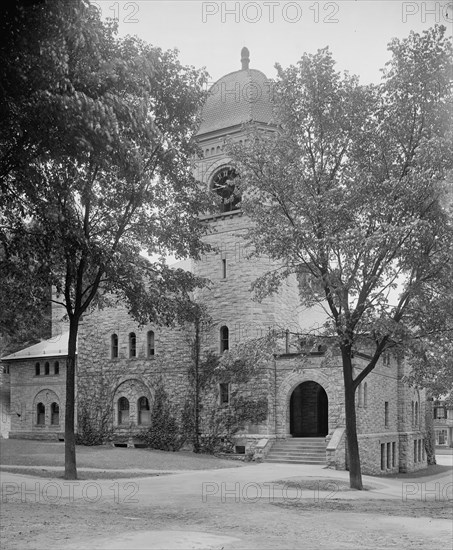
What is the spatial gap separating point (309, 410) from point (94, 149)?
92.8ft

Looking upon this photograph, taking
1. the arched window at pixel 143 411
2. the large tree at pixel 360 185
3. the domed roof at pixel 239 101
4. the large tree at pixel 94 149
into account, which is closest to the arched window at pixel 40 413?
the arched window at pixel 143 411

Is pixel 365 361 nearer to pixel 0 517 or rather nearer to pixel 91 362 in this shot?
pixel 91 362

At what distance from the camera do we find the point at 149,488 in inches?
710

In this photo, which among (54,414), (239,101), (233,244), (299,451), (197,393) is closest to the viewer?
(299,451)

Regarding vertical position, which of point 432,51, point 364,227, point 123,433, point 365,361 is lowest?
point 123,433

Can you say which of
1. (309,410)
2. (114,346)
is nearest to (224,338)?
(309,410)

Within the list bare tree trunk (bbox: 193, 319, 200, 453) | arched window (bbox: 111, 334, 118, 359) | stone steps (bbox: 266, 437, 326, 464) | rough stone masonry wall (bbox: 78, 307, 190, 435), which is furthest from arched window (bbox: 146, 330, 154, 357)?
stone steps (bbox: 266, 437, 326, 464)

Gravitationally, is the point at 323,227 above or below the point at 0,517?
above

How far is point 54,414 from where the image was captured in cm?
3966

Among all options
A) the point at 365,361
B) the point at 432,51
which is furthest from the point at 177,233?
the point at 365,361

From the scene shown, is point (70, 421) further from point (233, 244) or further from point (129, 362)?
point (233, 244)

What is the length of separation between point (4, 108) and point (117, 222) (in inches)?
445

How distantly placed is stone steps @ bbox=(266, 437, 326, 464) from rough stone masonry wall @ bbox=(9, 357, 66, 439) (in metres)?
14.5

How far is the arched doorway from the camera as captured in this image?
35719 millimetres
